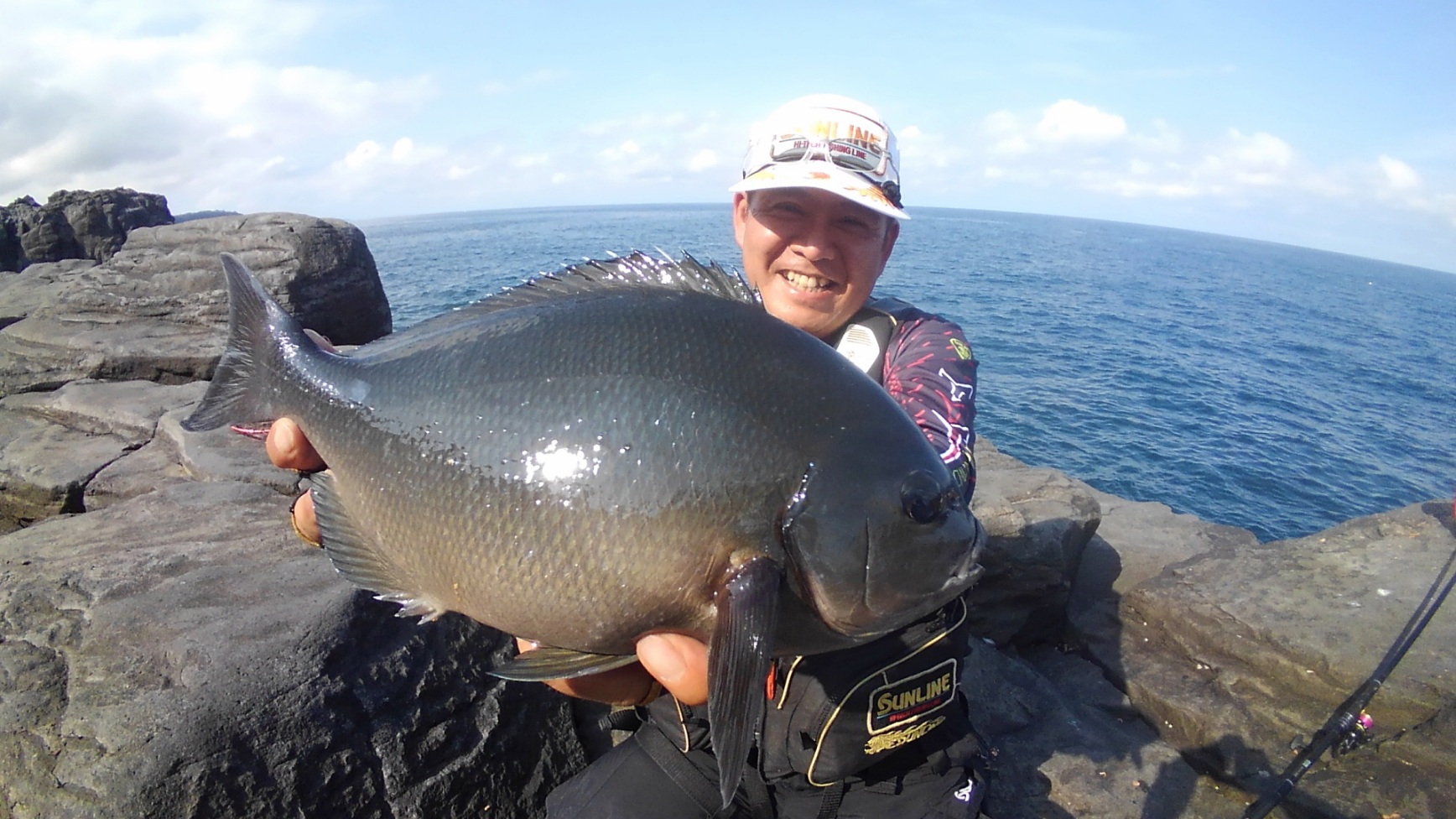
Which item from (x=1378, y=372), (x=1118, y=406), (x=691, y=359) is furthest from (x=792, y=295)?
(x=1378, y=372)

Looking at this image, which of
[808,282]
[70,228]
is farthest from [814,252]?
[70,228]

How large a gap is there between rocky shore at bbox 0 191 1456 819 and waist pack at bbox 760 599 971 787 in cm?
165

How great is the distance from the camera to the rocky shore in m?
2.53

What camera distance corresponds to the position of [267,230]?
9523 millimetres

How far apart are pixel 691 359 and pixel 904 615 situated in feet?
2.68

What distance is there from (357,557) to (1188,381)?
77.8 feet

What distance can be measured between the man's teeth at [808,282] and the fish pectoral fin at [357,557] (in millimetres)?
1694

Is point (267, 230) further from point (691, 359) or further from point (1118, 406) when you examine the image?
point (1118, 406)

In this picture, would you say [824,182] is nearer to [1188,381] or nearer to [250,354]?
[250,354]

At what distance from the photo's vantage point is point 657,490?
164 centimetres

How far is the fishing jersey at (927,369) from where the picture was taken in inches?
86.7

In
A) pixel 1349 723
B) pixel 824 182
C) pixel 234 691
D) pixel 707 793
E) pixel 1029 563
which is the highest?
pixel 824 182

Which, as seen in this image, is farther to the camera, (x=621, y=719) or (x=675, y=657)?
(x=621, y=719)

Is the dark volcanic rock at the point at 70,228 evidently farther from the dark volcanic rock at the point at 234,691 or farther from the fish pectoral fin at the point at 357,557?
the fish pectoral fin at the point at 357,557
